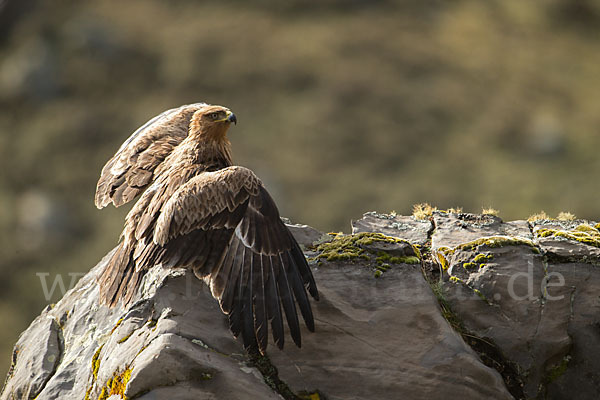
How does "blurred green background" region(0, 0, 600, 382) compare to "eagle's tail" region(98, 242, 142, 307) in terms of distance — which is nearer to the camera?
"eagle's tail" region(98, 242, 142, 307)

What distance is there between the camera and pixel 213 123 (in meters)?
8.51

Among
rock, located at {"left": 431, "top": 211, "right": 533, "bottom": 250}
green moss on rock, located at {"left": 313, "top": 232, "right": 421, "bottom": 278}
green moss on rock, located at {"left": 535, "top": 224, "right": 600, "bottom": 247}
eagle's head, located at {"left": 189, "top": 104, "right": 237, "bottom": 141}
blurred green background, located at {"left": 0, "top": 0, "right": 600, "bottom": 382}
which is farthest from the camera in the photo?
blurred green background, located at {"left": 0, "top": 0, "right": 600, "bottom": 382}

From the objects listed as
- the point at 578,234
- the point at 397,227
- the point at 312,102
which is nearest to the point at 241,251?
the point at 397,227

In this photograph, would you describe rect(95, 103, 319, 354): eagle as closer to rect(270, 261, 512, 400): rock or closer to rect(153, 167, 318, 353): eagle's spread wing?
rect(153, 167, 318, 353): eagle's spread wing

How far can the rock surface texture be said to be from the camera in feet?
22.2

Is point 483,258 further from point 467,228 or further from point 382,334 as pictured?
point 382,334

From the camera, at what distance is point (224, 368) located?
21.7 ft

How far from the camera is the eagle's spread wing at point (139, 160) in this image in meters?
8.99

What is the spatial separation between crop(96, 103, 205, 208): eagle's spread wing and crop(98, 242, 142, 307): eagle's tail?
51.1 inches

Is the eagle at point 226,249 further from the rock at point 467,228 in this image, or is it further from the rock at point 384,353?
the rock at point 467,228

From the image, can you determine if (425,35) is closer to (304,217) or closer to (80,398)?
(304,217)

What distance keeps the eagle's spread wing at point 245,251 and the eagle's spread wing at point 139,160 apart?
5.81 ft

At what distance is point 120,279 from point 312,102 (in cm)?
3707

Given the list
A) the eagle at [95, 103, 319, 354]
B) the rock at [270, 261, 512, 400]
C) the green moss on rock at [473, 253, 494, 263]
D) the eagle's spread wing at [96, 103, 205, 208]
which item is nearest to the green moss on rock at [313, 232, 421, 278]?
the rock at [270, 261, 512, 400]
